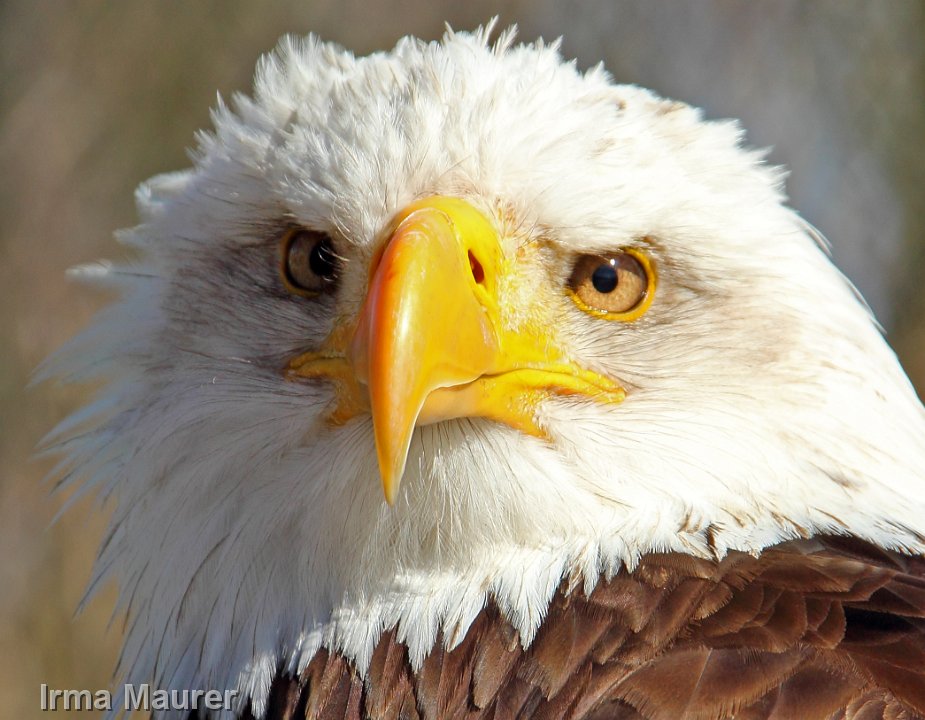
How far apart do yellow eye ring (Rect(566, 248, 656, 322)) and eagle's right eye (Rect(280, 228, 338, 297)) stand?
17.5 inches

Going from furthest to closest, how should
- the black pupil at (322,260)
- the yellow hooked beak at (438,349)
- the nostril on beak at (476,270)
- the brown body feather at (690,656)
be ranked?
1. the black pupil at (322,260)
2. the nostril on beak at (476,270)
3. the yellow hooked beak at (438,349)
4. the brown body feather at (690,656)

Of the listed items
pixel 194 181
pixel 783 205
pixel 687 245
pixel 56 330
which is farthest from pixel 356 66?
pixel 56 330

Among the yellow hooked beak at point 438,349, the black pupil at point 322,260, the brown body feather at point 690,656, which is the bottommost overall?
the brown body feather at point 690,656

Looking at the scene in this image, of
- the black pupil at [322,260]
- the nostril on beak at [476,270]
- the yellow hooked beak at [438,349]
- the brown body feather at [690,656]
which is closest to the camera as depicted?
the brown body feather at [690,656]

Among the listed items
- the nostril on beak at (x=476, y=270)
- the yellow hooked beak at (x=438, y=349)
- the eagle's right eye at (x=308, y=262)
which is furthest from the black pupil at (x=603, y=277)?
the eagle's right eye at (x=308, y=262)

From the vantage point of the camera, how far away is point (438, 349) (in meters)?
1.91

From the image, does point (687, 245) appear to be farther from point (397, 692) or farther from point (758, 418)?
point (397, 692)

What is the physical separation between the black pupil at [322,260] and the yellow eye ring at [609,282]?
0.44 meters

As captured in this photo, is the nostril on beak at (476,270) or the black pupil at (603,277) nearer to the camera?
the nostril on beak at (476,270)

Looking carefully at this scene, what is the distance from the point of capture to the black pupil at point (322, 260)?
221 centimetres

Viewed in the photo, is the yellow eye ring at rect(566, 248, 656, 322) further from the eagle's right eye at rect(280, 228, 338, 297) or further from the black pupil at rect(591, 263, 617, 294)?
the eagle's right eye at rect(280, 228, 338, 297)

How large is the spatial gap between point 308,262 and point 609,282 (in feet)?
1.85

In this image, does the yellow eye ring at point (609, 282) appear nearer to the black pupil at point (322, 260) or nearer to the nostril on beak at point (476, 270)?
the nostril on beak at point (476, 270)

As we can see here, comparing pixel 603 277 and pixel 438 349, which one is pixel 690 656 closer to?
pixel 438 349
